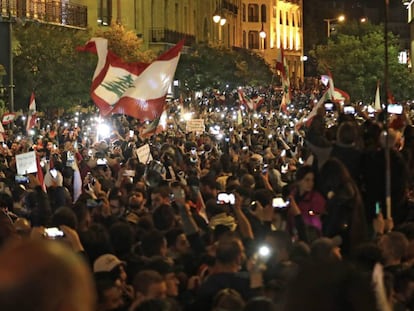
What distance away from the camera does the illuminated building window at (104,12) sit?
59000 mm

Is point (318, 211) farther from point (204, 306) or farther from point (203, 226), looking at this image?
point (204, 306)

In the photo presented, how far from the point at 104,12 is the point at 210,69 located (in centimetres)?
756

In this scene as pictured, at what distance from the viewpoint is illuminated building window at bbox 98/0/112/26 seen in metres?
59.0

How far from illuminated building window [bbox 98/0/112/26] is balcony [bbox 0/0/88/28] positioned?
14.6 feet

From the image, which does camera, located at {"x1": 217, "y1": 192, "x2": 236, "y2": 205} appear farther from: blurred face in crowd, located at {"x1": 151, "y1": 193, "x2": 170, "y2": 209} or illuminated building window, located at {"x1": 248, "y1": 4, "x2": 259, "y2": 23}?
illuminated building window, located at {"x1": 248, "y1": 4, "x2": 259, "y2": 23}

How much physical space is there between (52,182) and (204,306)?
8.06 m

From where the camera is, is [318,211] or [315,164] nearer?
[318,211]

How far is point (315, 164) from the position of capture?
10352 millimetres

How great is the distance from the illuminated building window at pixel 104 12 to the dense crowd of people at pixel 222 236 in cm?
4322

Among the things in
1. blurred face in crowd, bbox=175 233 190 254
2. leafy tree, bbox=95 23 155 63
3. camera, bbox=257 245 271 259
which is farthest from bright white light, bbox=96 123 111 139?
leafy tree, bbox=95 23 155 63

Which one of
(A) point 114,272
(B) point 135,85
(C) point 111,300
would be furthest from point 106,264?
(B) point 135,85

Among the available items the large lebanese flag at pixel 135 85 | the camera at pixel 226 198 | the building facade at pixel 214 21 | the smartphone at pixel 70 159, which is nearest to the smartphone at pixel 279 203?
the camera at pixel 226 198

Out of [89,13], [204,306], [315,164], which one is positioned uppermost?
[89,13]

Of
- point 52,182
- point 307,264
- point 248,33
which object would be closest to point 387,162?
point 52,182
